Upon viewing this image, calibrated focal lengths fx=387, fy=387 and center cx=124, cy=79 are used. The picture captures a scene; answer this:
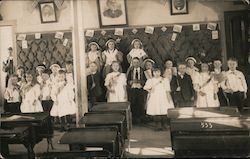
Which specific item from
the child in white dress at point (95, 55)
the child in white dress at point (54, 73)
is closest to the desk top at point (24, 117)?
the child in white dress at point (54, 73)

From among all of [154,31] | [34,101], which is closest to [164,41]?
[154,31]

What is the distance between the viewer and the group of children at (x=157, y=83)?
14.1ft

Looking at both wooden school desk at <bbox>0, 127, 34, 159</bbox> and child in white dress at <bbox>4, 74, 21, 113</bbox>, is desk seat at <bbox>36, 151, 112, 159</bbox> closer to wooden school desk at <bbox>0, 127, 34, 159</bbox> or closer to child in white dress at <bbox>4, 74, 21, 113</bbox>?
wooden school desk at <bbox>0, 127, 34, 159</bbox>

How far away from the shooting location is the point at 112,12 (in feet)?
15.1

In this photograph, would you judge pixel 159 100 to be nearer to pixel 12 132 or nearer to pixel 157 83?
pixel 157 83

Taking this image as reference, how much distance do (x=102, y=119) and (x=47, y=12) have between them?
5.02ft

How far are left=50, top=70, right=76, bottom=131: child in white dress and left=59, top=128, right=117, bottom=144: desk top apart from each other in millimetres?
1081

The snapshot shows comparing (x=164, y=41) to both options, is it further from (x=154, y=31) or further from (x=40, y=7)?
(x=40, y=7)

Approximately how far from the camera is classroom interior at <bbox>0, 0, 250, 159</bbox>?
12.5 feet

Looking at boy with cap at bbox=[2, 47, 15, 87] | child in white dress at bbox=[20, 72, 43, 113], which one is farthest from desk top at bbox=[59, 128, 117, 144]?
boy with cap at bbox=[2, 47, 15, 87]

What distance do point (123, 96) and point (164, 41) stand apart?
0.85m

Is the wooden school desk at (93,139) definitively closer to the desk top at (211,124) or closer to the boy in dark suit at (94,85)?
the desk top at (211,124)

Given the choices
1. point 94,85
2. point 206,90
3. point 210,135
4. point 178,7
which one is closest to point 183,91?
point 206,90

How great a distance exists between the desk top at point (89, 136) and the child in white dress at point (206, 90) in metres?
1.42
